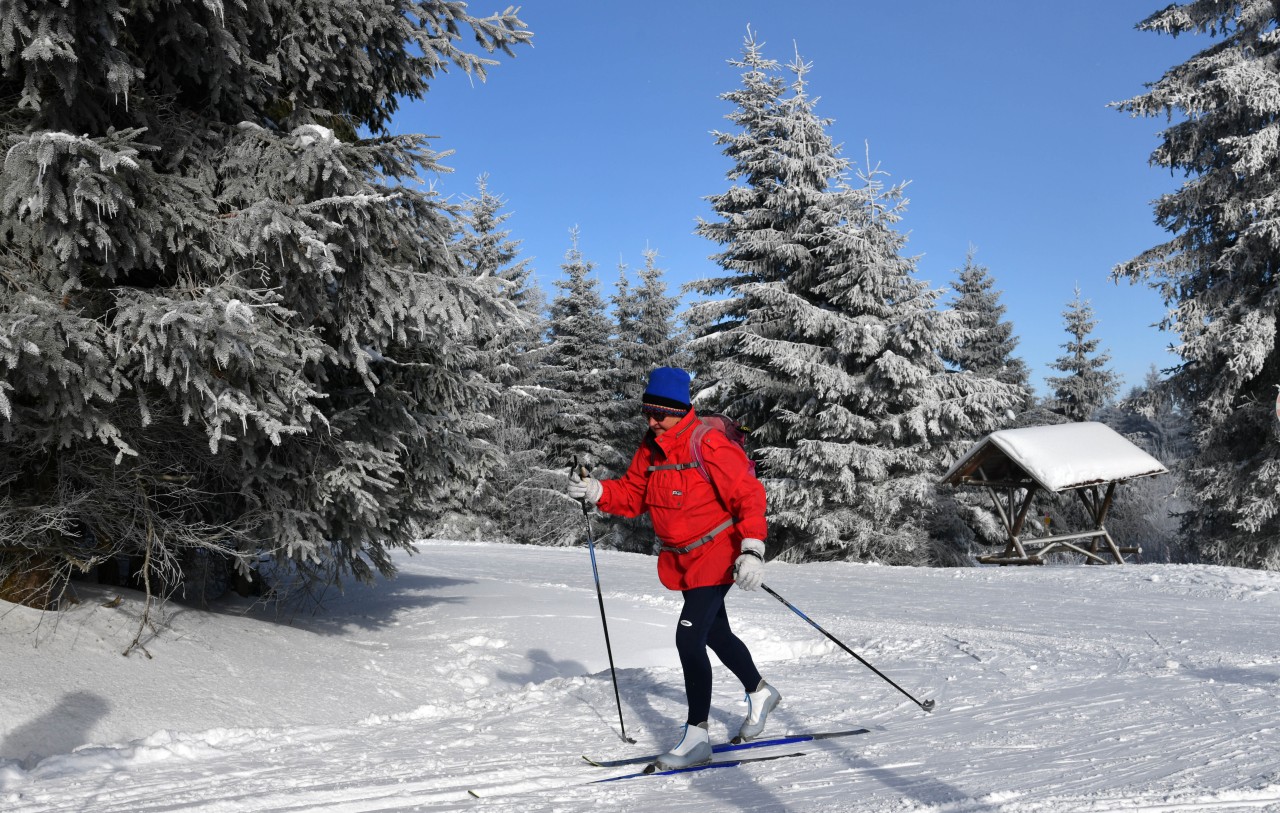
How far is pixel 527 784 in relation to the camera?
160 inches

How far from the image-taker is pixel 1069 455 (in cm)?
1548

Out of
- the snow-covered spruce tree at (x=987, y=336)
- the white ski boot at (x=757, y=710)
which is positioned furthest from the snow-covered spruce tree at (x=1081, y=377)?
the white ski boot at (x=757, y=710)

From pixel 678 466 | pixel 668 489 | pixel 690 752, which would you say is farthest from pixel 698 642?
pixel 678 466

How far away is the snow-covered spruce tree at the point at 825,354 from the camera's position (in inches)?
809

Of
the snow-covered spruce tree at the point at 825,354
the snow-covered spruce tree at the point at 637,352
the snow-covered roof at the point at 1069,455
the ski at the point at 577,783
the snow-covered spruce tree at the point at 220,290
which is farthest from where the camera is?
the snow-covered spruce tree at the point at 637,352

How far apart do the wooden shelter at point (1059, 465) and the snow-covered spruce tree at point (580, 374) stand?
1576 cm

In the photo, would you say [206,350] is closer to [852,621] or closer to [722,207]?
[852,621]

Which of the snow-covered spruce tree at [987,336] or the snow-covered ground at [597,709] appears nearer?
the snow-covered ground at [597,709]

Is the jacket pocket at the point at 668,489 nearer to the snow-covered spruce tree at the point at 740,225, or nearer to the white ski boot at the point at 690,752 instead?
the white ski boot at the point at 690,752

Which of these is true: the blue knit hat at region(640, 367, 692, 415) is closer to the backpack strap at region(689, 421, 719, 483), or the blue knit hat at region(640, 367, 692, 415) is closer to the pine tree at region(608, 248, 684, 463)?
the backpack strap at region(689, 421, 719, 483)

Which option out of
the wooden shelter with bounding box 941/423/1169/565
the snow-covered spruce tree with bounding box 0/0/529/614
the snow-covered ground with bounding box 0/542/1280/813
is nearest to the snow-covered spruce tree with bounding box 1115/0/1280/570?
the wooden shelter with bounding box 941/423/1169/565

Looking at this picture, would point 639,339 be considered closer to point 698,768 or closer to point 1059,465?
point 1059,465

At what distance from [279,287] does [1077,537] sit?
14659 millimetres

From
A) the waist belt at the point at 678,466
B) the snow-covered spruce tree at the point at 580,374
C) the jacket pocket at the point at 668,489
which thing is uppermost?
the snow-covered spruce tree at the point at 580,374
